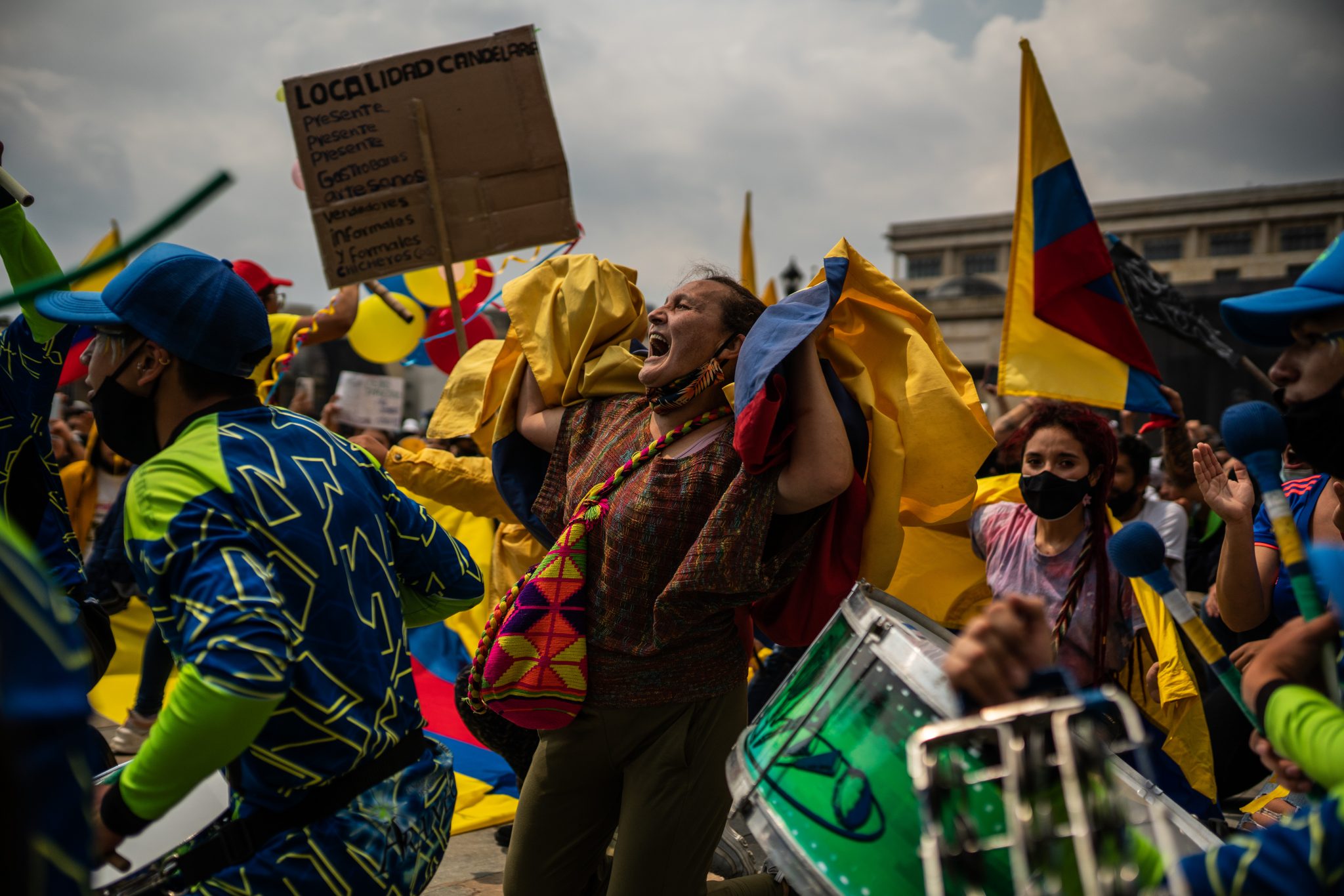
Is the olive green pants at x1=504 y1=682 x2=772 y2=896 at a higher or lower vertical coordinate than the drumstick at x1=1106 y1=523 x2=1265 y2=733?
lower

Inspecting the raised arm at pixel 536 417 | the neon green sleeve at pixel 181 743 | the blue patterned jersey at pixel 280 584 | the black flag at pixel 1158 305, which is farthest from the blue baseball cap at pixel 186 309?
the black flag at pixel 1158 305

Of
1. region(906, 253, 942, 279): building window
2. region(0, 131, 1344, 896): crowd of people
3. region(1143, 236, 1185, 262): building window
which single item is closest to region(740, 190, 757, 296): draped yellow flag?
region(0, 131, 1344, 896): crowd of people

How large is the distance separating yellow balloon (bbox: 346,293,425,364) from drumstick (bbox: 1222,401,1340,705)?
21.0 feet

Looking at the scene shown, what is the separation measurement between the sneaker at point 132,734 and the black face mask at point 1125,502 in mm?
4738

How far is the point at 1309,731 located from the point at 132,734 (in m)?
5.60

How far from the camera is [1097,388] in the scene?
4.49 meters

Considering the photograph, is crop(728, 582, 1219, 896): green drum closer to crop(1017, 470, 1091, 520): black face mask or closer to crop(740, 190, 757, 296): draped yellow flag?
crop(1017, 470, 1091, 520): black face mask

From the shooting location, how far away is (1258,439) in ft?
5.90

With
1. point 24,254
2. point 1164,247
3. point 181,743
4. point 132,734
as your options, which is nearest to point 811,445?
point 181,743

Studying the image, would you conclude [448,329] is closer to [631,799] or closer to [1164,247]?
[631,799]

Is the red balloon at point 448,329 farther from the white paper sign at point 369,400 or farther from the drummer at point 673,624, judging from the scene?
the drummer at point 673,624

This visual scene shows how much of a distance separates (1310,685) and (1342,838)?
0.25 metres

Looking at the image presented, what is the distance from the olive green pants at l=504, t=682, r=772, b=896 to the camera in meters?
2.62

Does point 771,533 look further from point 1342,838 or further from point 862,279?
point 1342,838
